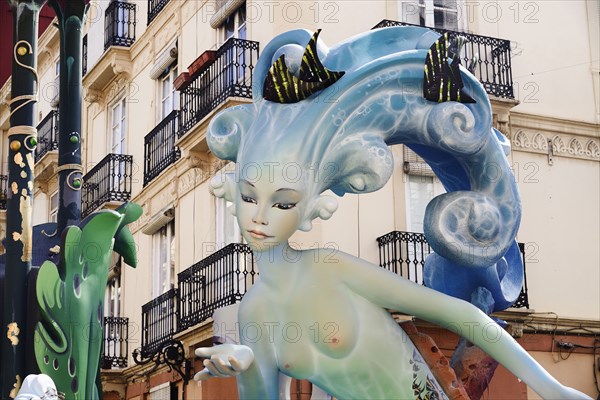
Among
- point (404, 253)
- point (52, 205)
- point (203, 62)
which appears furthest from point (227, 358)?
point (52, 205)

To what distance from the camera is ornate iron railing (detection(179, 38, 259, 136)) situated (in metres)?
17.2

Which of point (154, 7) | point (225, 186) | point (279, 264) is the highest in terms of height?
point (154, 7)

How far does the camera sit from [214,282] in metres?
17.4

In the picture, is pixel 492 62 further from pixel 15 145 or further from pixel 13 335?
pixel 13 335

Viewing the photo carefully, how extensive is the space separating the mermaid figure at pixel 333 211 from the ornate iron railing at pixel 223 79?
10.7 m

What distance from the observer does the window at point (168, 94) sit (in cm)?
2038

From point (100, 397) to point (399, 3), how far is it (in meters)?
11.8

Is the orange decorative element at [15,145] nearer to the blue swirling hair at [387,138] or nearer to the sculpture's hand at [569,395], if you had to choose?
the blue swirling hair at [387,138]

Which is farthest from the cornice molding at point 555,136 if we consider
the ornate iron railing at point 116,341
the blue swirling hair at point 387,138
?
the blue swirling hair at point 387,138

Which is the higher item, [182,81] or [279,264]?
[182,81]

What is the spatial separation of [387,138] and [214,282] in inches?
446

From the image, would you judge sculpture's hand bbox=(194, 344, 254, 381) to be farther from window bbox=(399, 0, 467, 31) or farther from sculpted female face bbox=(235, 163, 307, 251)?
window bbox=(399, 0, 467, 31)

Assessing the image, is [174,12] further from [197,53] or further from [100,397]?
[100,397]

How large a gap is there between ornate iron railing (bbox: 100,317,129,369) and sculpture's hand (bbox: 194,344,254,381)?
1582 cm
